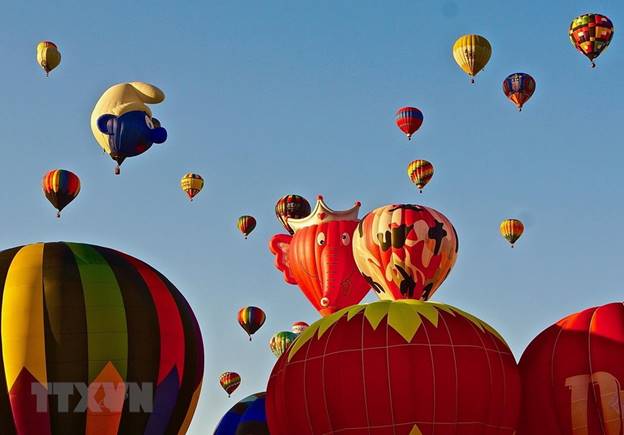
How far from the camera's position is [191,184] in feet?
139

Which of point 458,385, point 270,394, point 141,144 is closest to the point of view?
point 458,385

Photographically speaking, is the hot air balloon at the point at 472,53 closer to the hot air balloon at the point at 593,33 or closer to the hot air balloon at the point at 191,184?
the hot air balloon at the point at 593,33

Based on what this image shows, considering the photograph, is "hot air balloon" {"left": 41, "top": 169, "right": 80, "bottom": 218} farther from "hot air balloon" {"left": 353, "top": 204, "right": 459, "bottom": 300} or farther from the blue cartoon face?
"hot air balloon" {"left": 353, "top": 204, "right": 459, "bottom": 300}

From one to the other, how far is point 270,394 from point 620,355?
241 inches

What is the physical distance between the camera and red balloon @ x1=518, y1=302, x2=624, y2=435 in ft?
75.6

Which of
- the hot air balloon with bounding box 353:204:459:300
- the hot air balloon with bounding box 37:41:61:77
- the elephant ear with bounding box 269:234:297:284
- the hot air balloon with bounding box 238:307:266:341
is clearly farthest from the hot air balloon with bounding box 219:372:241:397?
the hot air balloon with bounding box 353:204:459:300

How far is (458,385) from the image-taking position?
23.0 meters

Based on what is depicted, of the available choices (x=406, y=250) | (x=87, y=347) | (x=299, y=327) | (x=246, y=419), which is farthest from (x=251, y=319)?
(x=87, y=347)

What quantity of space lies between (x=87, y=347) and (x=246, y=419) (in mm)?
7061

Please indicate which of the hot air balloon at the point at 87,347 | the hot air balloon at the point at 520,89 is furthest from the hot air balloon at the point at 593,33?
the hot air balloon at the point at 87,347

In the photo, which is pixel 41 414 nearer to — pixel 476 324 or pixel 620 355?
pixel 476 324

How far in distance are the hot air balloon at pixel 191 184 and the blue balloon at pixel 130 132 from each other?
29.0 feet

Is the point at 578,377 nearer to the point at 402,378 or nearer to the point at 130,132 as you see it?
the point at 402,378

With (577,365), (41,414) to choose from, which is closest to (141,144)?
(41,414)
